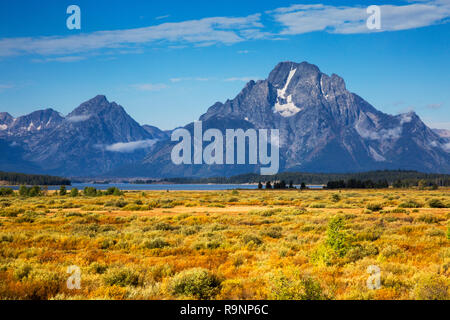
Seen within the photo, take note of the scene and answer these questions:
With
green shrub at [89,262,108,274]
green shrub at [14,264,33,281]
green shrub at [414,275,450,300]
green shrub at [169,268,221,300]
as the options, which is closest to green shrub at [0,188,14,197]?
green shrub at [14,264,33,281]

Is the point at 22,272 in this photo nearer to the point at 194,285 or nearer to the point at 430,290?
the point at 194,285

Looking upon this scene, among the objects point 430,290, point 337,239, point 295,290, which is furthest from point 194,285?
point 337,239

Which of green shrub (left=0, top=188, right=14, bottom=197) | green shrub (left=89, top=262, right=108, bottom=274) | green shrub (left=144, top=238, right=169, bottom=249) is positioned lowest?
green shrub (left=0, top=188, right=14, bottom=197)

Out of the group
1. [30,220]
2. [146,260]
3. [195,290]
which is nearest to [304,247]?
[146,260]

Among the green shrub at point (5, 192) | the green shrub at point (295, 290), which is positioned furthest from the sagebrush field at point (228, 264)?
the green shrub at point (5, 192)

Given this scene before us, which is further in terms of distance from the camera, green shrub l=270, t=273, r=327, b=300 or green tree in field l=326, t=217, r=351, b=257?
green tree in field l=326, t=217, r=351, b=257

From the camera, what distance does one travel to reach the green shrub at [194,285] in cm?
1199

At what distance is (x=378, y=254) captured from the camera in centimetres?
1828

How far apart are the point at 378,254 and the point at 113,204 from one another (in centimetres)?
4772

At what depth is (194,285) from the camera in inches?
478

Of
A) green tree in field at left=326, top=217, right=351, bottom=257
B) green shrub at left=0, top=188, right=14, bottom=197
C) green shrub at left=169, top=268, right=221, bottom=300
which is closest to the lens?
green shrub at left=169, top=268, right=221, bottom=300

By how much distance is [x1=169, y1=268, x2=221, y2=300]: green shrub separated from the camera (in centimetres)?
1199

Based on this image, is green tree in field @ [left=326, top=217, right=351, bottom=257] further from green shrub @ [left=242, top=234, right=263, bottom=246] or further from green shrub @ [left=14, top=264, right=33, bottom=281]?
green shrub @ [left=14, top=264, right=33, bottom=281]
